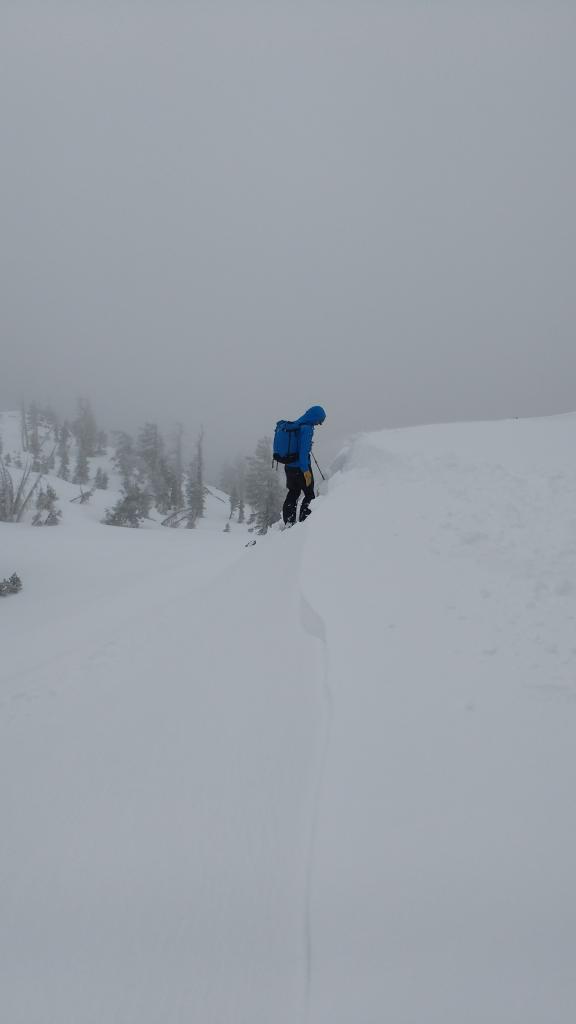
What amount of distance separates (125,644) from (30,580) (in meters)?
8.05

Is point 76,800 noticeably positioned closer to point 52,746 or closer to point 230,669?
point 52,746

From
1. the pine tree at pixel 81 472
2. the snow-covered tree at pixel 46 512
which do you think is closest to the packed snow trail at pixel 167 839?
the snow-covered tree at pixel 46 512

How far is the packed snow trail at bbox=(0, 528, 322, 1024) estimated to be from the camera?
212 cm

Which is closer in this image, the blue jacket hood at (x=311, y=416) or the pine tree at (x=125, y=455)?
the blue jacket hood at (x=311, y=416)

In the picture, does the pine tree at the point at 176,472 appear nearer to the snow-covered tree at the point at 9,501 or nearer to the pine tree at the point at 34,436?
the pine tree at the point at 34,436

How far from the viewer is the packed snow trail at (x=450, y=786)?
1.82 m

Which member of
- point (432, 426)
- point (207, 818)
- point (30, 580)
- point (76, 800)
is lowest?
point (30, 580)

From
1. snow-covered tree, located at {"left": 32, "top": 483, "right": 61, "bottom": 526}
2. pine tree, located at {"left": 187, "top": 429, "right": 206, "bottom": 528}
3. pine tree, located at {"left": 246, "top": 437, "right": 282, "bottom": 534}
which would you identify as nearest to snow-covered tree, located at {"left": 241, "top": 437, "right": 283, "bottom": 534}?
pine tree, located at {"left": 246, "top": 437, "right": 282, "bottom": 534}

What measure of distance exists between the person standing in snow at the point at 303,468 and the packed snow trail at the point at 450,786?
3.54m

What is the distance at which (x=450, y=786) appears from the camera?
95.1 inches

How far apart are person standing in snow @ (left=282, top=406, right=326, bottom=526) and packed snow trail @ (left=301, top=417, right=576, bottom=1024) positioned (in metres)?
3.54

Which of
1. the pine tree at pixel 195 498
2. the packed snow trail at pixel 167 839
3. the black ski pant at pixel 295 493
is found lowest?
the pine tree at pixel 195 498

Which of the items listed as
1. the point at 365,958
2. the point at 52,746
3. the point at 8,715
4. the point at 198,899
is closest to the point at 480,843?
the point at 365,958

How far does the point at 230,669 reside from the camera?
165 inches
